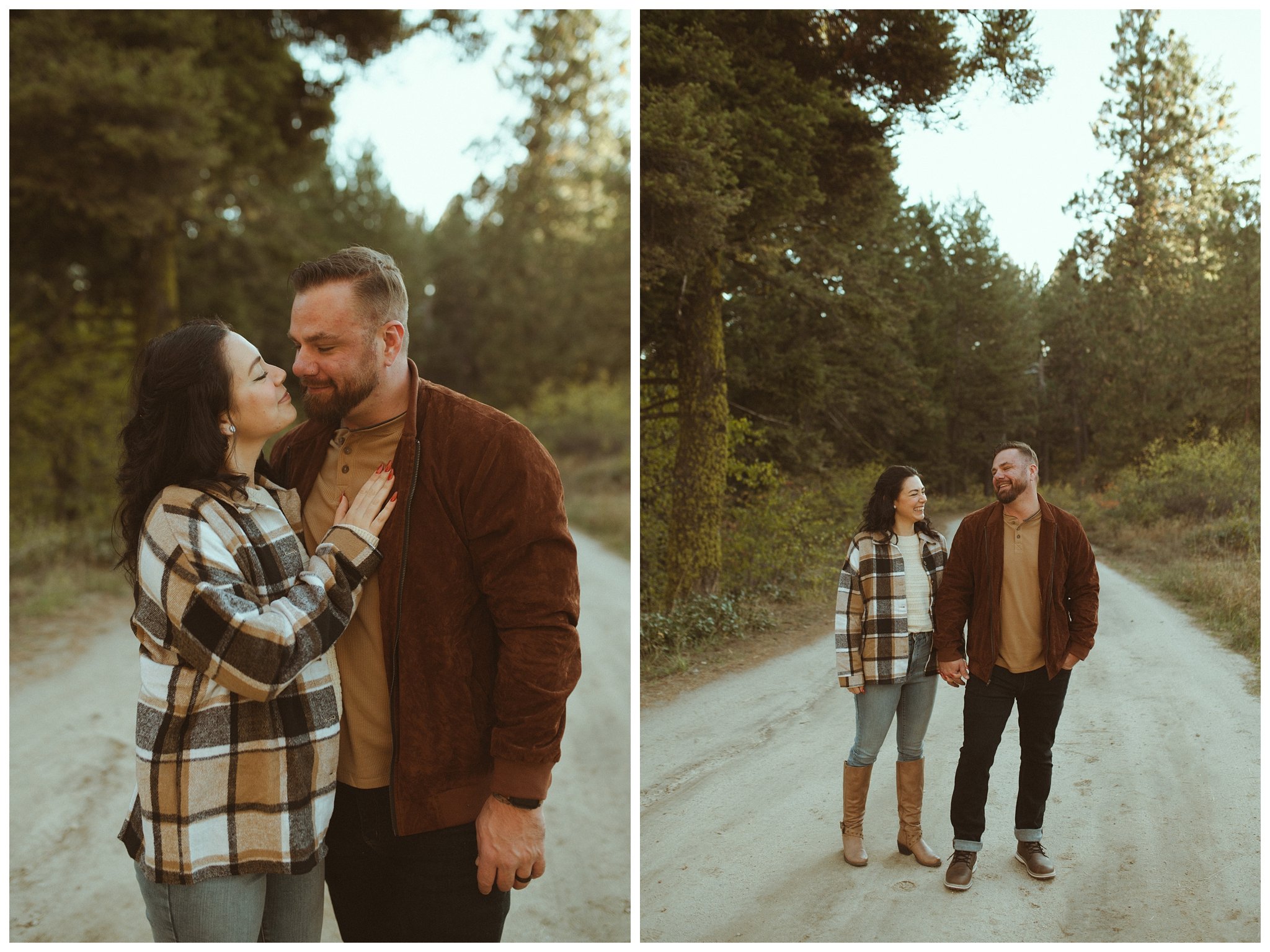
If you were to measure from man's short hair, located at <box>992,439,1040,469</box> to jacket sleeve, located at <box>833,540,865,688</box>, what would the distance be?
47 centimetres

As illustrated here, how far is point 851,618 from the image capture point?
2.43 meters

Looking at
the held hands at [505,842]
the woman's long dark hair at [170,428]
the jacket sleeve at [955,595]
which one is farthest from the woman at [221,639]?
the jacket sleeve at [955,595]

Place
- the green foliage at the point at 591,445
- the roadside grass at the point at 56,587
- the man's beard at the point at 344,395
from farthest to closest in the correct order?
1. the green foliage at the point at 591,445
2. the roadside grass at the point at 56,587
3. the man's beard at the point at 344,395

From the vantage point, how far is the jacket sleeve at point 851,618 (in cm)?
242

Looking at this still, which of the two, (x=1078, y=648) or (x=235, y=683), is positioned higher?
(x=235, y=683)

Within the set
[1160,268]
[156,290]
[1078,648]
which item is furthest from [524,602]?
[156,290]

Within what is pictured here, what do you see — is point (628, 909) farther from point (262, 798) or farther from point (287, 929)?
point (262, 798)

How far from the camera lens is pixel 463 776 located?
162cm

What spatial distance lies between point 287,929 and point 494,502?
901mm

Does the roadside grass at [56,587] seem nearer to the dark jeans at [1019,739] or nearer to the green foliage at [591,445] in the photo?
the green foliage at [591,445]

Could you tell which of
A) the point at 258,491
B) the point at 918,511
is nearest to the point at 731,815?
the point at 918,511

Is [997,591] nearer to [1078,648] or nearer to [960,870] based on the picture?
[1078,648]

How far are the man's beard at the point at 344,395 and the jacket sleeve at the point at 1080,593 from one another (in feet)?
5.93

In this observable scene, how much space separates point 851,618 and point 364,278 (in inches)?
60.1
